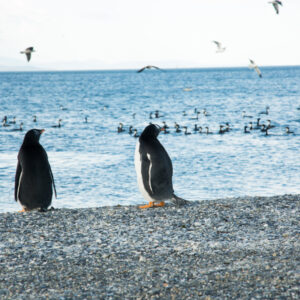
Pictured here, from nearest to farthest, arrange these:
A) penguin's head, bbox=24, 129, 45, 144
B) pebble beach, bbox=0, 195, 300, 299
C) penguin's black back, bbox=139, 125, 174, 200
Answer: pebble beach, bbox=0, 195, 300, 299 → penguin's head, bbox=24, 129, 45, 144 → penguin's black back, bbox=139, 125, 174, 200

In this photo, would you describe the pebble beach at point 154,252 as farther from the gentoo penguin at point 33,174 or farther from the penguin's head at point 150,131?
the penguin's head at point 150,131

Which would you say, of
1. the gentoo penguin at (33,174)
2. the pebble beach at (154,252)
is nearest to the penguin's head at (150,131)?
the pebble beach at (154,252)

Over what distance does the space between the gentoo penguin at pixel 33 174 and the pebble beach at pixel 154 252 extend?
0.43 meters

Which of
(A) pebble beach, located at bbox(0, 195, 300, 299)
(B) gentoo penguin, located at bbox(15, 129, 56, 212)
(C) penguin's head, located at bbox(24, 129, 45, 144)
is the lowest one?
(A) pebble beach, located at bbox(0, 195, 300, 299)

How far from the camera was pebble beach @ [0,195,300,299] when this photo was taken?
19.0 ft

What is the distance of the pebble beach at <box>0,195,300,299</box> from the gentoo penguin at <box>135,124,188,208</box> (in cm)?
45

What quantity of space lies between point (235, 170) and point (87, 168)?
6745 millimetres

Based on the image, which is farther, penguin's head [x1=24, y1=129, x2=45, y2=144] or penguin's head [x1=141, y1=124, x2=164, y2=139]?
penguin's head [x1=141, y1=124, x2=164, y2=139]

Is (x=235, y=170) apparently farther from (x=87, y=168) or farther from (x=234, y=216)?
(x=234, y=216)

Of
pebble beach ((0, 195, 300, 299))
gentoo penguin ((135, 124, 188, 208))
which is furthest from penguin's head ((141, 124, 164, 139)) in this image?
pebble beach ((0, 195, 300, 299))

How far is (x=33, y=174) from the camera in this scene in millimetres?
10055

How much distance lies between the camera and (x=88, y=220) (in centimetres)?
922

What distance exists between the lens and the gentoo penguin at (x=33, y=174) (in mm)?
9977

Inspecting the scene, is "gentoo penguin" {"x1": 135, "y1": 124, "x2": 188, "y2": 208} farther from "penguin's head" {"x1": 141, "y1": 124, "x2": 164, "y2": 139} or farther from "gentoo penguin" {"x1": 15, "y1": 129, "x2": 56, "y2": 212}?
"gentoo penguin" {"x1": 15, "y1": 129, "x2": 56, "y2": 212}
